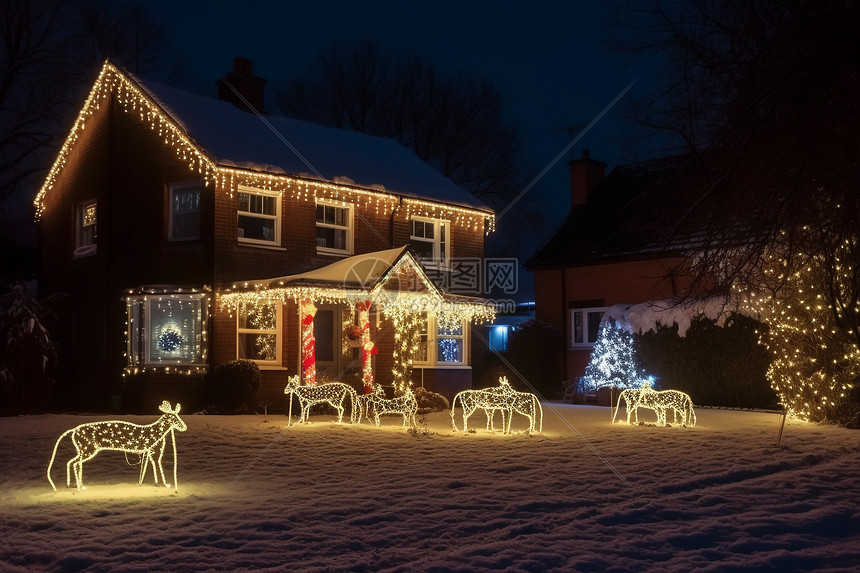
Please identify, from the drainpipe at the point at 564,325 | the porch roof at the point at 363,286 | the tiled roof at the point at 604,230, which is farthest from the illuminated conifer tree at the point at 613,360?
the porch roof at the point at 363,286

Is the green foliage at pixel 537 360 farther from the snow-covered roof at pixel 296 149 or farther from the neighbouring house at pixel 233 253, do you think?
the snow-covered roof at pixel 296 149

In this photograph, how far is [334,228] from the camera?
75.1 feet

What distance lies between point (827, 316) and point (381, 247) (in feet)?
36.5

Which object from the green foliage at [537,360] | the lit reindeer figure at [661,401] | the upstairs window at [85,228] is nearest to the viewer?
the lit reindeer figure at [661,401]

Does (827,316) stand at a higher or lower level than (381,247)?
lower

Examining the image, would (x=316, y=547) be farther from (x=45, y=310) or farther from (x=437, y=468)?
(x=45, y=310)

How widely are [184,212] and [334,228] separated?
12.2ft

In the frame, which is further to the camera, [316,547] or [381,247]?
[381,247]

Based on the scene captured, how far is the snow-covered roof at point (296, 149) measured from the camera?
21.0 m

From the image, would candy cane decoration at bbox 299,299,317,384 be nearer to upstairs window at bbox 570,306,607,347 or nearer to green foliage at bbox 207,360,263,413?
green foliage at bbox 207,360,263,413

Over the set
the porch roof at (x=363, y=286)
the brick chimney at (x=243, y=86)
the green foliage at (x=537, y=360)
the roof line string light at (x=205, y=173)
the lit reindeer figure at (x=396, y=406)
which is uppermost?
the brick chimney at (x=243, y=86)

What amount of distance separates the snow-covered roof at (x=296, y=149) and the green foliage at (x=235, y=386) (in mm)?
4466

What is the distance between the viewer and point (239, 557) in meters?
7.12

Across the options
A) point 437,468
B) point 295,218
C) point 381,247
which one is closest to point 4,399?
point 295,218
